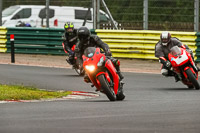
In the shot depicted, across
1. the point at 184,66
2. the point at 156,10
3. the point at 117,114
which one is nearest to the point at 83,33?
the point at 184,66

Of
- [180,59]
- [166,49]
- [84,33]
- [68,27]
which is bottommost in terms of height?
[180,59]

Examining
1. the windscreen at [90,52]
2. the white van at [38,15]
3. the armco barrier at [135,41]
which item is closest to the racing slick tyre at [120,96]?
the windscreen at [90,52]

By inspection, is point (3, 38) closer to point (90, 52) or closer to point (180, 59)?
point (180, 59)

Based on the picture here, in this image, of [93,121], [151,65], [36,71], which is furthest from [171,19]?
[93,121]

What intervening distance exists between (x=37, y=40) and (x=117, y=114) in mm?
14232

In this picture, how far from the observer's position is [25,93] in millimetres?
12078

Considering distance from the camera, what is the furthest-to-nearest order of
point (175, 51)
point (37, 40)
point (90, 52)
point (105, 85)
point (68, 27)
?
point (37, 40) → point (68, 27) → point (175, 51) → point (90, 52) → point (105, 85)

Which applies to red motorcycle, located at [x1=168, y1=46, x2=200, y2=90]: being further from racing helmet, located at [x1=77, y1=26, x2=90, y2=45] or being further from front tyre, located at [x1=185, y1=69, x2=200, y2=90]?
racing helmet, located at [x1=77, y1=26, x2=90, y2=45]

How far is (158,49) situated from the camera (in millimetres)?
14141

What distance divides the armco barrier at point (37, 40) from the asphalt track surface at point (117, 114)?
7.89 meters

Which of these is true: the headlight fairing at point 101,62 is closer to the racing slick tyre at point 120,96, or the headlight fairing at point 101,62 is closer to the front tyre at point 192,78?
the racing slick tyre at point 120,96

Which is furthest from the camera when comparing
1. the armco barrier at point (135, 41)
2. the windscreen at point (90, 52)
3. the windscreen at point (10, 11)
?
the windscreen at point (10, 11)

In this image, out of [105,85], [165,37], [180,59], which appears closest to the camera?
[105,85]

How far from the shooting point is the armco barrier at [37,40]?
2234 cm
